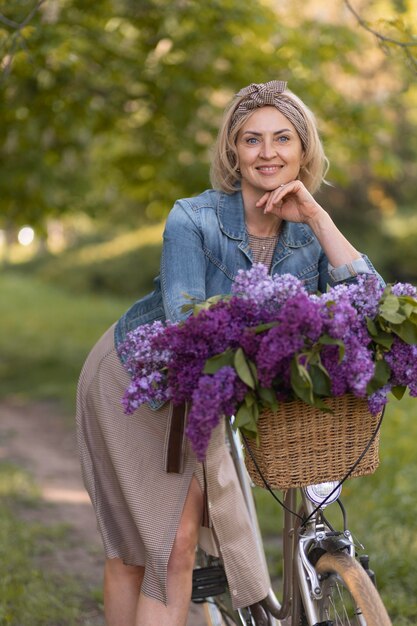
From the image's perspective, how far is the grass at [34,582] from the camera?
3939 millimetres

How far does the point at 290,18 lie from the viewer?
9867 millimetres

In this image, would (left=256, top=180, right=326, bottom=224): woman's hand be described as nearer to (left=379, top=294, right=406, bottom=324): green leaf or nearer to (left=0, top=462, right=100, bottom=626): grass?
(left=379, top=294, right=406, bottom=324): green leaf

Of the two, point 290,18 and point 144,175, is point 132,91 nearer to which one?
point 144,175

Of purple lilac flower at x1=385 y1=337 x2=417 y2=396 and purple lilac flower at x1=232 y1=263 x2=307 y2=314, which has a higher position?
purple lilac flower at x1=232 y1=263 x2=307 y2=314

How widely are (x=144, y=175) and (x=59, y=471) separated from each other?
11.8 ft

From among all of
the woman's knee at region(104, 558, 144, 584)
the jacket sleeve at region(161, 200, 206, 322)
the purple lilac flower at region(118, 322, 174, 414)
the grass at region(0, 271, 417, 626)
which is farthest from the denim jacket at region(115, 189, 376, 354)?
the grass at region(0, 271, 417, 626)

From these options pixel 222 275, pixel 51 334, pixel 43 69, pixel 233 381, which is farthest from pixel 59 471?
pixel 51 334

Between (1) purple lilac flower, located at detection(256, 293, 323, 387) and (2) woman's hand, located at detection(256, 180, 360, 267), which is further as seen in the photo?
(2) woman's hand, located at detection(256, 180, 360, 267)

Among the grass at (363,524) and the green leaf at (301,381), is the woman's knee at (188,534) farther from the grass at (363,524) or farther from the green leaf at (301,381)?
the grass at (363,524)

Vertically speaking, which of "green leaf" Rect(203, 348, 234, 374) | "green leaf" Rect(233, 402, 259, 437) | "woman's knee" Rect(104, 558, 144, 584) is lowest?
"woman's knee" Rect(104, 558, 144, 584)

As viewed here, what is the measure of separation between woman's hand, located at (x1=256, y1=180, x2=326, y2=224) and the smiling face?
2.3 inches

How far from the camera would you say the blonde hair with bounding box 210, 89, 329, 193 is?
8.87 ft

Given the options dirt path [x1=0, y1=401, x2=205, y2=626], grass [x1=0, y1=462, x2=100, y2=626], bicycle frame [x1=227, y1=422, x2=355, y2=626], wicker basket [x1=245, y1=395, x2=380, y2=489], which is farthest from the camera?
dirt path [x1=0, y1=401, x2=205, y2=626]

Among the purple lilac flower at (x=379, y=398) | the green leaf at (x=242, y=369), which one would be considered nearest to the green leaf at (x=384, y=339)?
the purple lilac flower at (x=379, y=398)
